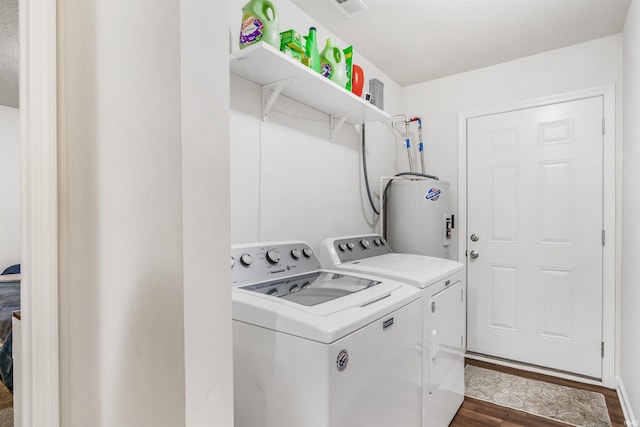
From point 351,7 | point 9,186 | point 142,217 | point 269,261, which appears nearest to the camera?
point 142,217

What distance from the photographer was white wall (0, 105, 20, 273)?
1107 mm

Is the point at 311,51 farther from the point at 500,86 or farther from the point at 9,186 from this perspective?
the point at 500,86

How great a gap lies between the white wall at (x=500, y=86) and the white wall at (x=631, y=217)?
192 millimetres

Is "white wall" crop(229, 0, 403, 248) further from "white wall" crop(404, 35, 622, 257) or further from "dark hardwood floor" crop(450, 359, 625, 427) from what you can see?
"dark hardwood floor" crop(450, 359, 625, 427)

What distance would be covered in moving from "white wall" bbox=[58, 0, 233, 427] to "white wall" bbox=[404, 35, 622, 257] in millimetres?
2652

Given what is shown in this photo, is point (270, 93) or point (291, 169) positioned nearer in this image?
point (270, 93)

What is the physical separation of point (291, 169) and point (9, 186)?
1247 millimetres

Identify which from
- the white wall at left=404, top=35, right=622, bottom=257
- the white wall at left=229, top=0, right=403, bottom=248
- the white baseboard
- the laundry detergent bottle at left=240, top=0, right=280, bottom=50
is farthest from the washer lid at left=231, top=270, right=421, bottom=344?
the white wall at left=404, top=35, right=622, bottom=257

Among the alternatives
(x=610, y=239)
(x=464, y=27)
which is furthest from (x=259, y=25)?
(x=610, y=239)

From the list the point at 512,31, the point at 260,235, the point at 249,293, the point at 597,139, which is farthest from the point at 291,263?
the point at 597,139

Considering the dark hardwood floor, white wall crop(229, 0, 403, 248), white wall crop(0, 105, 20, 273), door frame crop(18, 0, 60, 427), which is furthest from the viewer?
the dark hardwood floor

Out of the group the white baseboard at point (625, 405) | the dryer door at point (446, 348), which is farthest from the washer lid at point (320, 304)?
the white baseboard at point (625, 405)

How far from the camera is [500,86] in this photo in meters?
2.77

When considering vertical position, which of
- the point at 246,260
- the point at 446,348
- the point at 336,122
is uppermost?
the point at 336,122
